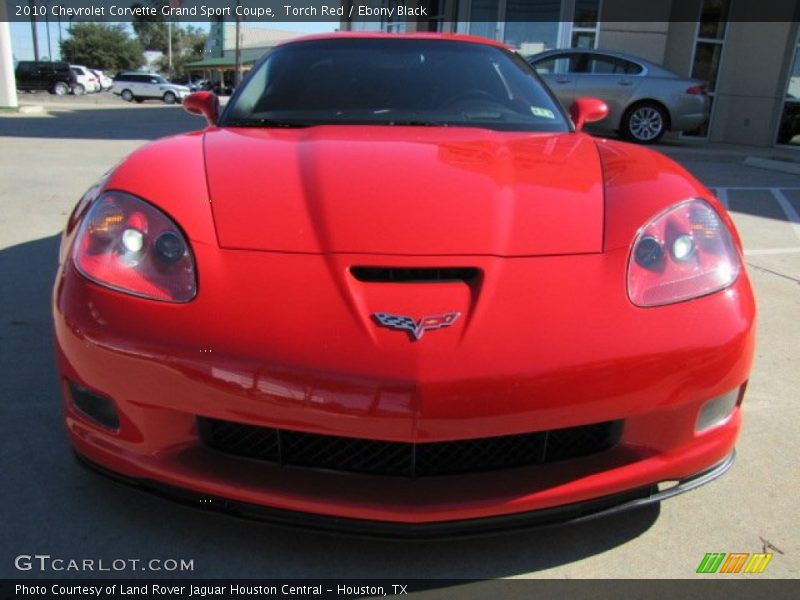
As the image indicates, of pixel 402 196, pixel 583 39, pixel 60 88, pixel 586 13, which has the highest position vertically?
pixel 586 13

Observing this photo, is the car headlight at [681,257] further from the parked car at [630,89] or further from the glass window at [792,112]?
the glass window at [792,112]

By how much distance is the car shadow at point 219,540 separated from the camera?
63.6 inches

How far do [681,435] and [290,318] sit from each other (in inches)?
37.7

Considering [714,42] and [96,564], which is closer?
[96,564]

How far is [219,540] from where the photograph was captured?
1710mm

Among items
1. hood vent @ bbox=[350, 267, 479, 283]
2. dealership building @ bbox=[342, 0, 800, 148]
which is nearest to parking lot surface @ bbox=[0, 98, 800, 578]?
hood vent @ bbox=[350, 267, 479, 283]

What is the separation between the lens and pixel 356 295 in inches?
59.9

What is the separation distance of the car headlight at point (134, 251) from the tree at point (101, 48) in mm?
81487

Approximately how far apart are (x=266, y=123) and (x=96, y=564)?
5.27ft

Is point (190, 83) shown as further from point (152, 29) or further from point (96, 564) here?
point (152, 29)

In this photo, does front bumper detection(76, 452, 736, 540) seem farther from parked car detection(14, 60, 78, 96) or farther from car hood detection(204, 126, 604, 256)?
parked car detection(14, 60, 78, 96)

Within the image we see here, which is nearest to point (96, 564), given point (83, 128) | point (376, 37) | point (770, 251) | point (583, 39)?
point (376, 37)

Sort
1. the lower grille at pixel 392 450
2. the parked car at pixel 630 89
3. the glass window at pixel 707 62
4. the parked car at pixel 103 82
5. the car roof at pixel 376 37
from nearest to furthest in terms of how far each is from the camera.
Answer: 1. the lower grille at pixel 392 450
2. the car roof at pixel 376 37
3. the parked car at pixel 630 89
4. the glass window at pixel 707 62
5. the parked car at pixel 103 82

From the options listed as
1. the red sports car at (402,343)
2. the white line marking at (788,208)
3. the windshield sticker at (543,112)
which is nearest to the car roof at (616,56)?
the white line marking at (788,208)
